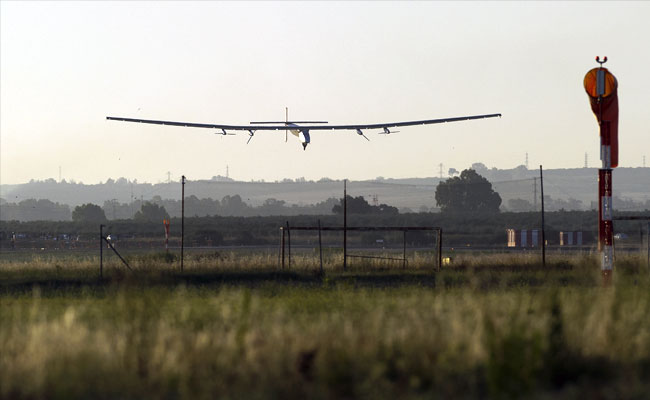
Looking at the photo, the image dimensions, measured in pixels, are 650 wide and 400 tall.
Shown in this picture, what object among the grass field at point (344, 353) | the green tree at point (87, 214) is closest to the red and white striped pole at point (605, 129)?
the grass field at point (344, 353)

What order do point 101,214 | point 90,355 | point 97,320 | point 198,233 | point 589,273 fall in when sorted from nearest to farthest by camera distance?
point 90,355, point 97,320, point 589,273, point 198,233, point 101,214

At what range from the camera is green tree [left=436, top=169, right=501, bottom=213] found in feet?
488

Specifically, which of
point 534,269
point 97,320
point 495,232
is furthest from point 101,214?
point 97,320

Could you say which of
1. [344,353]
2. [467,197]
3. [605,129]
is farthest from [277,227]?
[344,353]

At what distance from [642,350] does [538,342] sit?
1.96 metres

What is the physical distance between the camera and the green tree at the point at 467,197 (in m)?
149

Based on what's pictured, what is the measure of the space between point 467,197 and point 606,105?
130 metres

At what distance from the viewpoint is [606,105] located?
2108 cm

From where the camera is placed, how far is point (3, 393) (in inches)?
357

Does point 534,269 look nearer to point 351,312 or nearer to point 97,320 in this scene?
point 351,312

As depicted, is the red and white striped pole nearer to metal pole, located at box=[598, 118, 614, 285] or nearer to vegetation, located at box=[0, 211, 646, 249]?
metal pole, located at box=[598, 118, 614, 285]

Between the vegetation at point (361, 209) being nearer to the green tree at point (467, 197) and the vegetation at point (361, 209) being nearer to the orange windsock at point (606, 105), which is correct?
the green tree at point (467, 197)

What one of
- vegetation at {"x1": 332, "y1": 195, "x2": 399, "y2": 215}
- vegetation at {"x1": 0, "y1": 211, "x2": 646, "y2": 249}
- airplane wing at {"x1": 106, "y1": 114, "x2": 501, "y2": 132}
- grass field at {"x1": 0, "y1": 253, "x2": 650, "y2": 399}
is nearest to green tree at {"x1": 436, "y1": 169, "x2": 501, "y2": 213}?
vegetation at {"x1": 332, "y1": 195, "x2": 399, "y2": 215}

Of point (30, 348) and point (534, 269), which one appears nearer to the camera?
point (30, 348)
